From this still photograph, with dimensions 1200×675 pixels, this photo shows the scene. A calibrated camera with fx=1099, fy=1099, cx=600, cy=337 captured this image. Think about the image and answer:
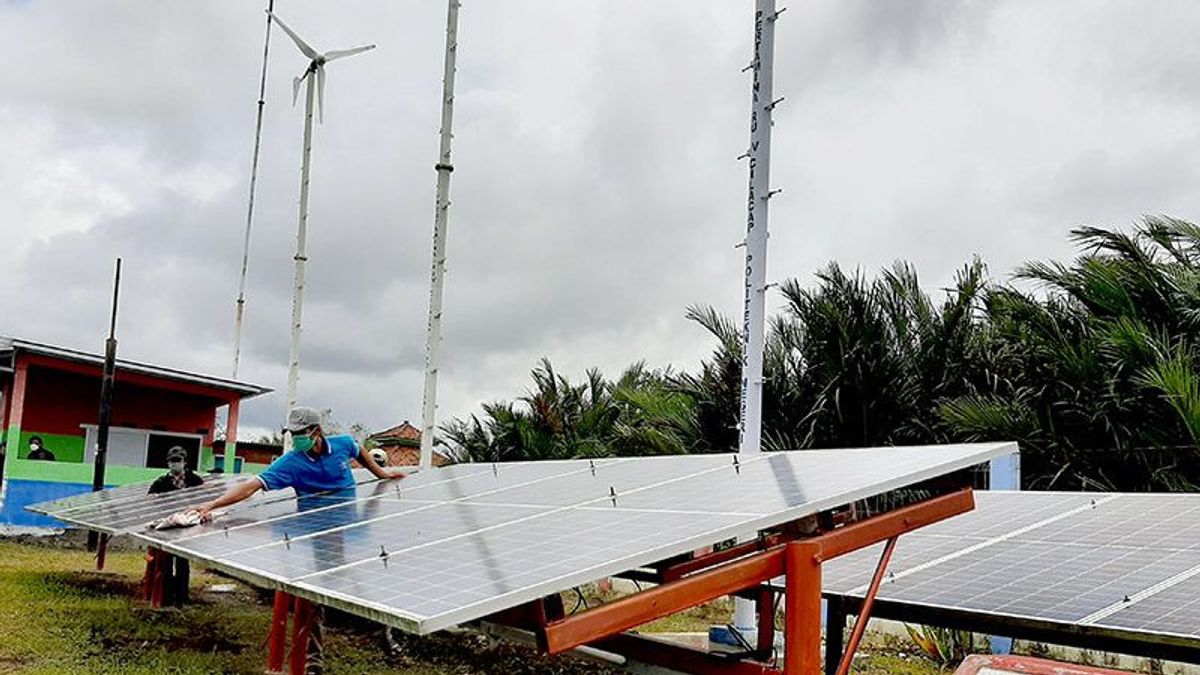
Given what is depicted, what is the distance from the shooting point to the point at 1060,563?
6324 mm

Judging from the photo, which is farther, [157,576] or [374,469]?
[157,576]

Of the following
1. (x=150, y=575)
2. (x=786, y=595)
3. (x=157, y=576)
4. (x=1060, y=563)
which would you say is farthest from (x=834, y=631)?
(x=150, y=575)

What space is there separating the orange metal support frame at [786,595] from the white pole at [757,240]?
4.21m

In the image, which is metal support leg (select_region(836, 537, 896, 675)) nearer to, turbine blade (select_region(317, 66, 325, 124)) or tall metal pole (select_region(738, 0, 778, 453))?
tall metal pole (select_region(738, 0, 778, 453))

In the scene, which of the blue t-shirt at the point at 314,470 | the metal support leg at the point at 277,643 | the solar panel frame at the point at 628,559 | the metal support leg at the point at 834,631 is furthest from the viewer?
the metal support leg at the point at 277,643

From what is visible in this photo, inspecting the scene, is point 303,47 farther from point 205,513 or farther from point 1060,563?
A: point 1060,563

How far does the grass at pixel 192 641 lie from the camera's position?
31.1 ft

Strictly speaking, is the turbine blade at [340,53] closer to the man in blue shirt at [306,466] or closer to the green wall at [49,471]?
the green wall at [49,471]

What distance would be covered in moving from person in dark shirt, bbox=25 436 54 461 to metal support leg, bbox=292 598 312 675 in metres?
16.1

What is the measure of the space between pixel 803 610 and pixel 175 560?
1000cm

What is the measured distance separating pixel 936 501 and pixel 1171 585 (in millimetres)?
1352

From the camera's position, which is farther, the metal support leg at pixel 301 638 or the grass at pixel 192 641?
the grass at pixel 192 641

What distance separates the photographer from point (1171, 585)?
5.62m

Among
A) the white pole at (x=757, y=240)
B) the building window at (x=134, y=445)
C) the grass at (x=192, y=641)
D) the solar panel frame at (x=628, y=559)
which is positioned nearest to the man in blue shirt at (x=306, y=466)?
the grass at (x=192, y=641)
